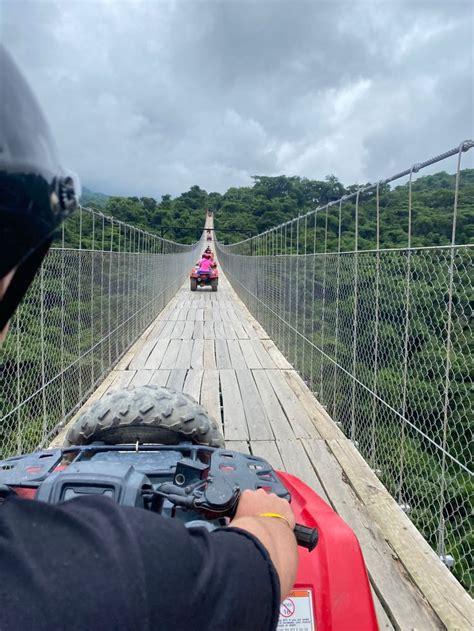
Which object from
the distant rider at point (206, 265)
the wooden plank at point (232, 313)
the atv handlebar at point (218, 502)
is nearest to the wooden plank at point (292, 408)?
the atv handlebar at point (218, 502)

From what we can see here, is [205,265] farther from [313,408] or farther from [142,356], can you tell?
[313,408]

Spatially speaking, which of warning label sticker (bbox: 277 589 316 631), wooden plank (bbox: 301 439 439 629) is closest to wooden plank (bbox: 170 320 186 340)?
wooden plank (bbox: 301 439 439 629)

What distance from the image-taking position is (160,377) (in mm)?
6137

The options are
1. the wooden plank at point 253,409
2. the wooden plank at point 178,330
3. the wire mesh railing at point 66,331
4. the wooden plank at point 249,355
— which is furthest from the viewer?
the wooden plank at point 178,330

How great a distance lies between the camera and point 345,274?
183 inches

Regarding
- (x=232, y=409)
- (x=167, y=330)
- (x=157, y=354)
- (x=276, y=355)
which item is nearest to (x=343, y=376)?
(x=232, y=409)

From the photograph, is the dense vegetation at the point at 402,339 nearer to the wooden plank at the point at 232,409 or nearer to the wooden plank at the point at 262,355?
the wooden plank at the point at 232,409

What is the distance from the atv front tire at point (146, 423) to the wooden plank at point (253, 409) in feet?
6.12

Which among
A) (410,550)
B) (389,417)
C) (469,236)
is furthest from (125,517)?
(389,417)

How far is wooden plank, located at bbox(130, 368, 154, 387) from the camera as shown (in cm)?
592

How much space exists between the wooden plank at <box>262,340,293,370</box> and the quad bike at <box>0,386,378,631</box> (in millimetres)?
4340

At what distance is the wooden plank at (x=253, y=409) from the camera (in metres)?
4.41

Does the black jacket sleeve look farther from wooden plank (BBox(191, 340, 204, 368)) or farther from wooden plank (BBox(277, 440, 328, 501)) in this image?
wooden plank (BBox(191, 340, 204, 368))

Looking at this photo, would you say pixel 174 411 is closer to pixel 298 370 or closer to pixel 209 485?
pixel 209 485
